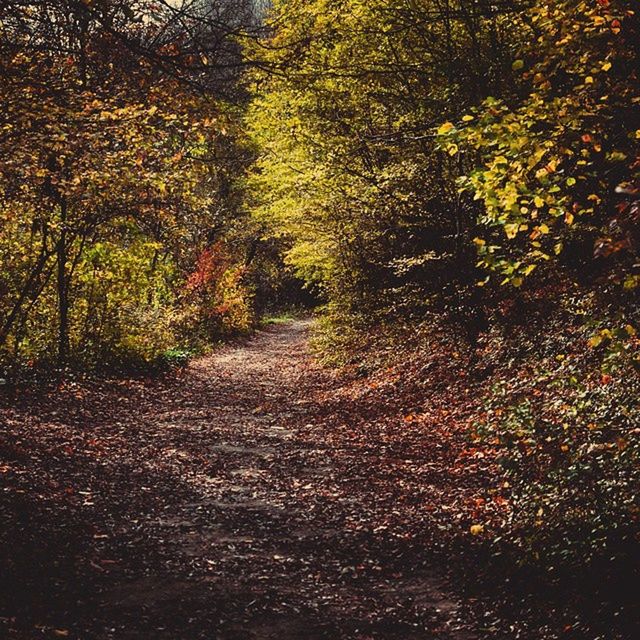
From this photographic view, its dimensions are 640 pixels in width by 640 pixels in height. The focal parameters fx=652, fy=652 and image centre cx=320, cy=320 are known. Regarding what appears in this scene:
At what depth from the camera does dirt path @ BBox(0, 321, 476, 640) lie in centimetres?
500

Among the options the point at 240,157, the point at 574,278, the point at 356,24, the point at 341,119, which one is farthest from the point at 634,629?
the point at 240,157

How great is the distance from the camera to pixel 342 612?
5262 mm

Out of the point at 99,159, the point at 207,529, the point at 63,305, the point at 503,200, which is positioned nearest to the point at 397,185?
the point at 99,159

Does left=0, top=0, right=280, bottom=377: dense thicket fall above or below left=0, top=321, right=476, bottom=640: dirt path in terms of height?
above

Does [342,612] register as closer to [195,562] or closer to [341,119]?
[195,562]

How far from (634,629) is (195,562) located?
376 centimetres

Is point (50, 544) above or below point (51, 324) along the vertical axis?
below

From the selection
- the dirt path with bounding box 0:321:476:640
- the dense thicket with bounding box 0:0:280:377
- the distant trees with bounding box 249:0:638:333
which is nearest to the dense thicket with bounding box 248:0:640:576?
the distant trees with bounding box 249:0:638:333

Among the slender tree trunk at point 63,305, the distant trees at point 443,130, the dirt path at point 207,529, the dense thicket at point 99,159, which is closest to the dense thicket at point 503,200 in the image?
the distant trees at point 443,130

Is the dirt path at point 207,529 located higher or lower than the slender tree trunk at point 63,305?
lower

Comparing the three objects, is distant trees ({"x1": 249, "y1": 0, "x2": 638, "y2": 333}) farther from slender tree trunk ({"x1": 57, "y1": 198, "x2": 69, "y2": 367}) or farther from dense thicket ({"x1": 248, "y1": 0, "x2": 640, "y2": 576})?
slender tree trunk ({"x1": 57, "y1": 198, "x2": 69, "y2": 367})

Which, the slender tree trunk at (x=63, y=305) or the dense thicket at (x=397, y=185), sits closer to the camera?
the dense thicket at (x=397, y=185)

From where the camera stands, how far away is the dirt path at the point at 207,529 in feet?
16.4

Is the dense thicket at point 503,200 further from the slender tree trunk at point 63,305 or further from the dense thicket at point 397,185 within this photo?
the slender tree trunk at point 63,305
